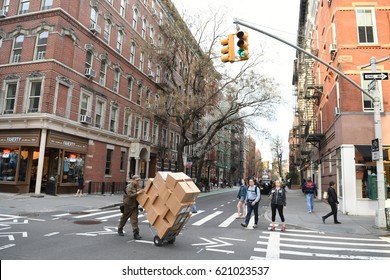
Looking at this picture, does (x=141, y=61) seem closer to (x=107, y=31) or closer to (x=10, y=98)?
(x=107, y=31)

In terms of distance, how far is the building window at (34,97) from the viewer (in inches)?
792

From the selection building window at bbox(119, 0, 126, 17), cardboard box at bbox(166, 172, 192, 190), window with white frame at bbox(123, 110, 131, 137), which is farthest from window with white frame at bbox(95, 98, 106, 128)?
cardboard box at bbox(166, 172, 192, 190)

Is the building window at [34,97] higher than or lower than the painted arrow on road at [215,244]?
higher

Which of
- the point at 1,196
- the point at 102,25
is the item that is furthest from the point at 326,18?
the point at 1,196

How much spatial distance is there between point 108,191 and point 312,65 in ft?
73.5

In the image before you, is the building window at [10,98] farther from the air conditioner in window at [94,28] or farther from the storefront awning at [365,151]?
the storefront awning at [365,151]

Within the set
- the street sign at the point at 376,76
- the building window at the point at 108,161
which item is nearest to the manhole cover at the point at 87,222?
the street sign at the point at 376,76

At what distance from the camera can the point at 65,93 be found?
2139 centimetres

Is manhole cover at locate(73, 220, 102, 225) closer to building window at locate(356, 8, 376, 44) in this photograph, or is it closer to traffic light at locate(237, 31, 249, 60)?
traffic light at locate(237, 31, 249, 60)

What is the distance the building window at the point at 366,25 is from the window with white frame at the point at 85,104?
63.3ft

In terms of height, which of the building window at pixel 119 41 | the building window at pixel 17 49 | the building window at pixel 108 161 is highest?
the building window at pixel 119 41

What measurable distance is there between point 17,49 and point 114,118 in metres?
9.25

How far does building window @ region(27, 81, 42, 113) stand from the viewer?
20109mm
